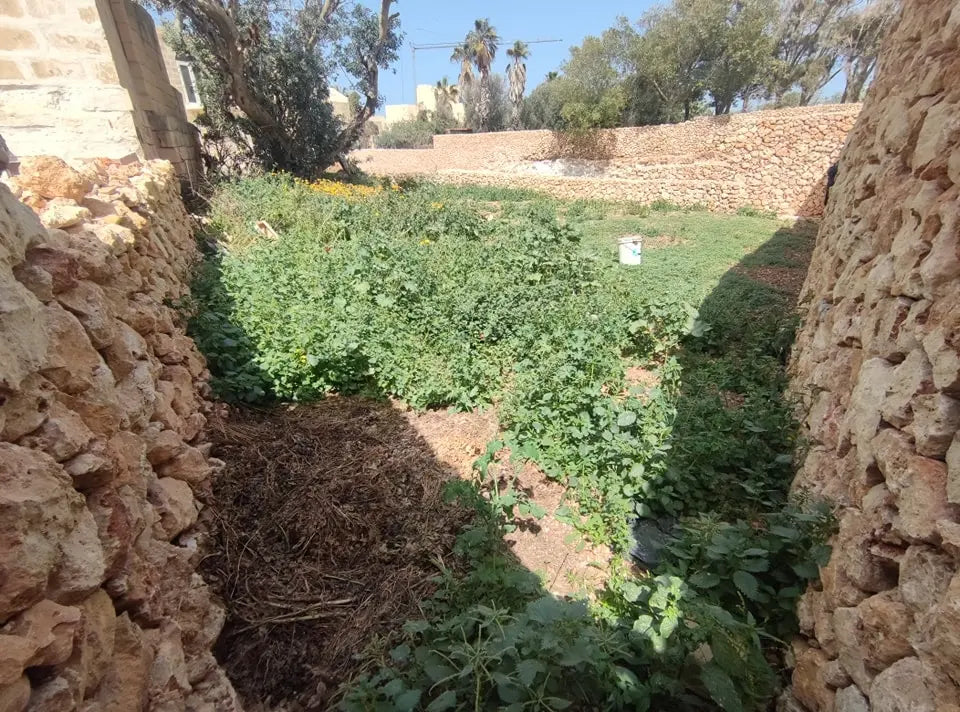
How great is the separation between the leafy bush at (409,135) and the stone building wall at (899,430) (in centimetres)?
3373

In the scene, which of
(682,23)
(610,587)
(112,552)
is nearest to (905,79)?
(610,587)

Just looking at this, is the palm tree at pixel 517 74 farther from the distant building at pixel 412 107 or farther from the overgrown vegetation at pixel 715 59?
the distant building at pixel 412 107

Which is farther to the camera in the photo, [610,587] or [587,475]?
[587,475]

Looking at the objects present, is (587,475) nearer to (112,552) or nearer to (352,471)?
(352,471)

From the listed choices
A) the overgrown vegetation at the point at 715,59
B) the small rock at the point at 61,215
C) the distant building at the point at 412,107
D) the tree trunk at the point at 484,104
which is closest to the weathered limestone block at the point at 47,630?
the small rock at the point at 61,215

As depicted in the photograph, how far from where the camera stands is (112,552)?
4.21 feet

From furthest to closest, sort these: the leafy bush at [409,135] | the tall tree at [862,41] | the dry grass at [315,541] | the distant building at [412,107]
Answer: the distant building at [412,107] → the leafy bush at [409,135] → the tall tree at [862,41] → the dry grass at [315,541]

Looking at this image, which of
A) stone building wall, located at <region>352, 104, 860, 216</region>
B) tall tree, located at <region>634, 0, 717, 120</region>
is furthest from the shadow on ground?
tall tree, located at <region>634, 0, 717, 120</region>

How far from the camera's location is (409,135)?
3347cm

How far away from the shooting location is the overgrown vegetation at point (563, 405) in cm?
161

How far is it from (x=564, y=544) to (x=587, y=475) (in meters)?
0.46

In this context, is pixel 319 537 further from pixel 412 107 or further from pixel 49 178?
pixel 412 107

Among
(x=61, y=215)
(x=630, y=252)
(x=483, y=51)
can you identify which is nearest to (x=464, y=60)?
(x=483, y=51)

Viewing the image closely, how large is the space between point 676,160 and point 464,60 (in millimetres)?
21386
